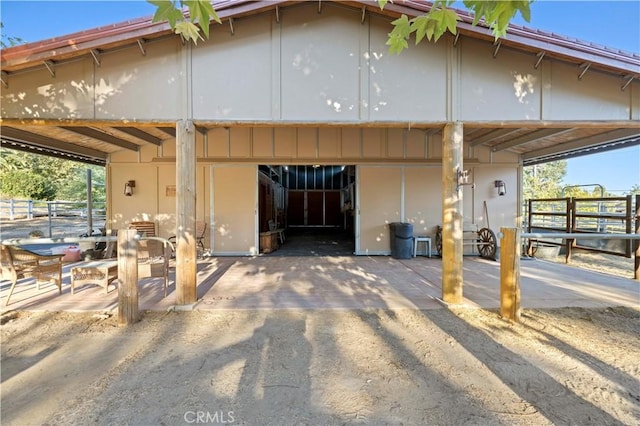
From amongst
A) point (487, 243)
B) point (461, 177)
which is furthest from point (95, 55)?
point (487, 243)

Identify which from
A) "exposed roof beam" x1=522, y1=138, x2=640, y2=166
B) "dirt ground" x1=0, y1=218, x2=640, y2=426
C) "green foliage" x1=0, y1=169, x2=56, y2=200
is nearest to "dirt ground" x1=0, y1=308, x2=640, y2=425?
"dirt ground" x1=0, y1=218, x2=640, y2=426

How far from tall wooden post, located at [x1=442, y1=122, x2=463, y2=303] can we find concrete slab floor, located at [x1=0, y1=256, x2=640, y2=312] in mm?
286

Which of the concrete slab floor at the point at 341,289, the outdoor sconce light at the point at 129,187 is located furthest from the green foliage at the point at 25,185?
the concrete slab floor at the point at 341,289

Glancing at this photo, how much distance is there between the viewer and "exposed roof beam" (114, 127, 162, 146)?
5432 millimetres

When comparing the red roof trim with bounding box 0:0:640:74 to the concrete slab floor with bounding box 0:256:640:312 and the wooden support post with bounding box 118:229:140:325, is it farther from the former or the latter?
the concrete slab floor with bounding box 0:256:640:312

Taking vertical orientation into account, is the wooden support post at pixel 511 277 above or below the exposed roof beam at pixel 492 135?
below

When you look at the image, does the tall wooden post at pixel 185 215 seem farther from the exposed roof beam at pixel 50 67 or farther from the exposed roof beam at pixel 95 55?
the exposed roof beam at pixel 50 67

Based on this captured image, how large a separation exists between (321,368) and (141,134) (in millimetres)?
6236

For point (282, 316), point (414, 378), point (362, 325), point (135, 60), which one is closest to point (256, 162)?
point (135, 60)

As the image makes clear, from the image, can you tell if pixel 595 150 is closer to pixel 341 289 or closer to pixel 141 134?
pixel 341 289

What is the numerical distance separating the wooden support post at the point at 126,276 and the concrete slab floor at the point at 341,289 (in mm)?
392

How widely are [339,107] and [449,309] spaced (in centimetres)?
300

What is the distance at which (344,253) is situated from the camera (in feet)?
24.3

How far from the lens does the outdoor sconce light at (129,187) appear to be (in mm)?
6786
